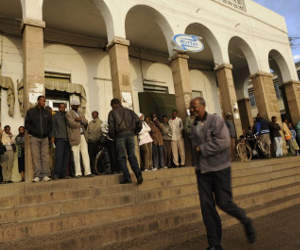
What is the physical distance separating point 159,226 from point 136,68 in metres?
10.0

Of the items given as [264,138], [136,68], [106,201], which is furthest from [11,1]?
[264,138]

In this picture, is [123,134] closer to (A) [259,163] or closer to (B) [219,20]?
(A) [259,163]

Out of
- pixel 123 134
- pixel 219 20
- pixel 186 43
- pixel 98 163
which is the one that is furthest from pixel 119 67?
pixel 219 20

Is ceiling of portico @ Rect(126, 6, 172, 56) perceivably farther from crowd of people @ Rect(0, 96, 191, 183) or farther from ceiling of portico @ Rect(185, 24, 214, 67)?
crowd of people @ Rect(0, 96, 191, 183)

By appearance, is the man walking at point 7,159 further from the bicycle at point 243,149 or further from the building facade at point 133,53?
the bicycle at point 243,149

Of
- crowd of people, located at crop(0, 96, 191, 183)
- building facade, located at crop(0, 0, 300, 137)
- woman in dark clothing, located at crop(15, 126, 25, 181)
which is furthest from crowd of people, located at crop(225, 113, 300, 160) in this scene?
woman in dark clothing, located at crop(15, 126, 25, 181)

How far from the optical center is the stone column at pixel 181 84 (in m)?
9.73

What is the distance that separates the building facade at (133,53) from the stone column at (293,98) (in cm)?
5

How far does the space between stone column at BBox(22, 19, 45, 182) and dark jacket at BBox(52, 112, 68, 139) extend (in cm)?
79

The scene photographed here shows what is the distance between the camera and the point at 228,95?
11.4m

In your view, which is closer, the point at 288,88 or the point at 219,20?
the point at 219,20

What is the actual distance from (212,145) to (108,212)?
6.48 ft

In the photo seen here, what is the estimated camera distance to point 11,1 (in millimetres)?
8859

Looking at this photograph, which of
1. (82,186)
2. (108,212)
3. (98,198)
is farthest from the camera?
(82,186)
